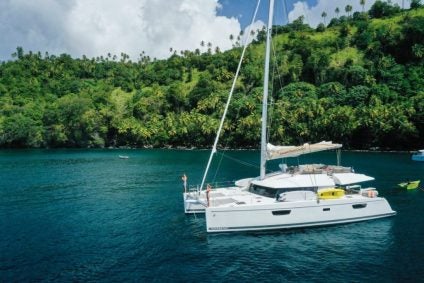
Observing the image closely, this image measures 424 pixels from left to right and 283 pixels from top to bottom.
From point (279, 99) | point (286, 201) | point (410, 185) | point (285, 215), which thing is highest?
point (279, 99)

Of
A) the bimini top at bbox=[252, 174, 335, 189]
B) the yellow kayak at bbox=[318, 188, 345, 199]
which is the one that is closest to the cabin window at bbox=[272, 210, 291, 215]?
the bimini top at bbox=[252, 174, 335, 189]

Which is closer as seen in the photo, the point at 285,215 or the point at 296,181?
the point at 285,215

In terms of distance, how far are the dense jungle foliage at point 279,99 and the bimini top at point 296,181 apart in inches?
2745

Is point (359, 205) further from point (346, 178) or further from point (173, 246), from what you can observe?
point (173, 246)

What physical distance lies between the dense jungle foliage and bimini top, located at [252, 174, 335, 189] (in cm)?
6972

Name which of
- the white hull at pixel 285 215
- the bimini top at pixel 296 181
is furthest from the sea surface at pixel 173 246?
the bimini top at pixel 296 181

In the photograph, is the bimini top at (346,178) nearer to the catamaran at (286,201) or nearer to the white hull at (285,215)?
the catamaran at (286,201)

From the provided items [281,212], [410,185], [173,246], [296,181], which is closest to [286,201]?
[281,212]

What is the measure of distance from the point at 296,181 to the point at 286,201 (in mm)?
2984

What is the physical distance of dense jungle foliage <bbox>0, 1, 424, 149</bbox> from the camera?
115 m

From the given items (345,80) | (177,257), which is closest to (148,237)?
(177,257)

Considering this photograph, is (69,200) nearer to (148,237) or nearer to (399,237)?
(148,237)

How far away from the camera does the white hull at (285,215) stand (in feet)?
103

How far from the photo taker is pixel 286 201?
1281 inches
